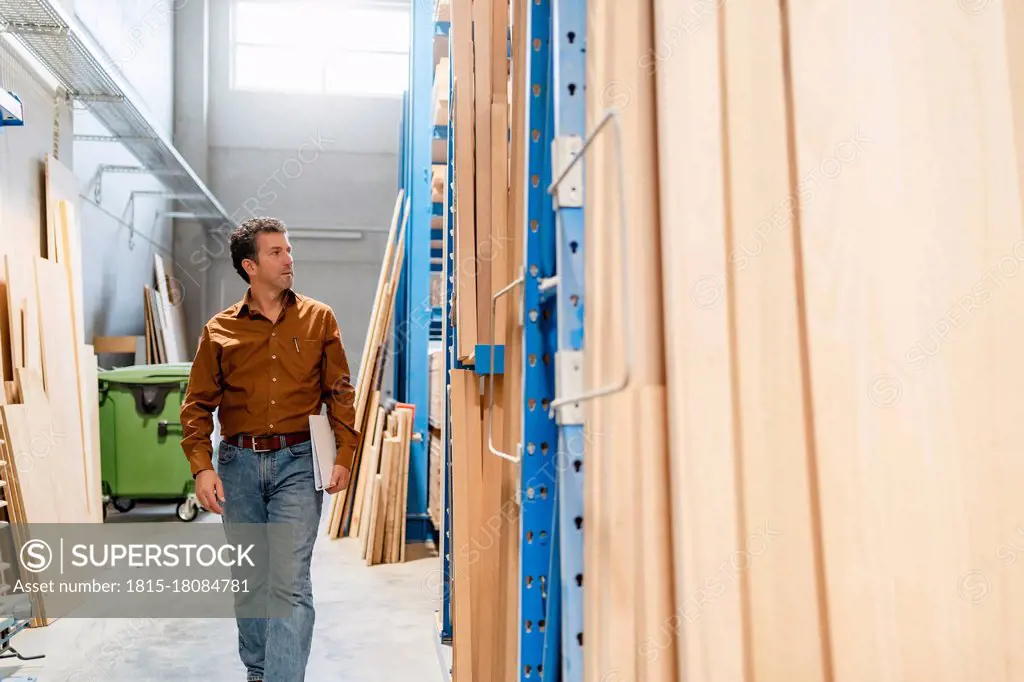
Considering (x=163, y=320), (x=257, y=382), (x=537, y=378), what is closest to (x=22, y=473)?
(x=257, y=382)

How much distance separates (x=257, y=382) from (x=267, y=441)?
0.23m

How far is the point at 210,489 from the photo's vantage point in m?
2.78

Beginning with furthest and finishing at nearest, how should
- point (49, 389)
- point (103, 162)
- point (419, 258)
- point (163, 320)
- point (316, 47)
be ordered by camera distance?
point (316, 47) → point (163, 320) → point (103, 162) → point (419, 258) → point (49, 389)

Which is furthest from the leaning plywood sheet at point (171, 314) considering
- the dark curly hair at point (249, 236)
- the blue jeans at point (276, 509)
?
the blue jeans at point (276, 509)

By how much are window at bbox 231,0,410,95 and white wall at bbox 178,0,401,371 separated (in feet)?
0.75

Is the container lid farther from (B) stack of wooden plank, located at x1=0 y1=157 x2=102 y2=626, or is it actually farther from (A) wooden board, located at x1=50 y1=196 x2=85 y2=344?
(A) wooden board, located at x1=50 y1=196 x2=85 y2=344

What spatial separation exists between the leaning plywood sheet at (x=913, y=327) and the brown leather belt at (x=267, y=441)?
80.0 inches

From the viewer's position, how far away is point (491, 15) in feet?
9.37

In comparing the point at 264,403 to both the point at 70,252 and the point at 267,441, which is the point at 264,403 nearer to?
the point at 267,441

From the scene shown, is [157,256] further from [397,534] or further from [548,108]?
[548,108]

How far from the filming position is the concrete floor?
3.40 m

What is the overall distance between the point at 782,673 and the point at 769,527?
26 centimetres

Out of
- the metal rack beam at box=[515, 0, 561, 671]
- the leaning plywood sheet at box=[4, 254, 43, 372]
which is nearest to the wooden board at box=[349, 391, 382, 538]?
the leaning plywood sheet at box=[4, 254, 43, 372]

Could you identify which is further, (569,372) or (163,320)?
(163,320)
